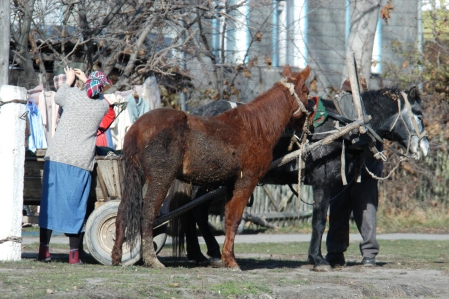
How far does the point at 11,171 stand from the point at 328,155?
3554 mm

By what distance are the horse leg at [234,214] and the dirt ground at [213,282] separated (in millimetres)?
216

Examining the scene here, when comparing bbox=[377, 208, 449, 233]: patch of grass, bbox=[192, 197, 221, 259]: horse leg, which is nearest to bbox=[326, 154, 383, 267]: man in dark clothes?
bbox=[192, 197, 221, 259]: horse leg

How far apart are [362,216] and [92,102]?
3.65m

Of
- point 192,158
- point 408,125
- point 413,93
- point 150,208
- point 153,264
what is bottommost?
point 153,264

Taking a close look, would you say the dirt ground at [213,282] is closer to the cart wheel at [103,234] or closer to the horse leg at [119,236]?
the horse leg at [119,236]

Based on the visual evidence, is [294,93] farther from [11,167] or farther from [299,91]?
[11,167]

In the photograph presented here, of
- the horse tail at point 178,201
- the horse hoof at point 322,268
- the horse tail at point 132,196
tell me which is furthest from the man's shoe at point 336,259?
the horse tail at point 132,196

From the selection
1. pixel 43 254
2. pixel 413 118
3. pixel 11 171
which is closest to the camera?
pixel 11 171

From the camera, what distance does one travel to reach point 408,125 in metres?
8.79

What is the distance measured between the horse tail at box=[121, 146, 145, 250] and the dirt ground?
14.1 inches

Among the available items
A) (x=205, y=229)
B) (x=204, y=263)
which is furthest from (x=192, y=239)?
(x=204, y=263)

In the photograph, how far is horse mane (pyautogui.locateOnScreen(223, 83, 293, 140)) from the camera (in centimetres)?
767

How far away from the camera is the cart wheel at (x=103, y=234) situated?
300 inches

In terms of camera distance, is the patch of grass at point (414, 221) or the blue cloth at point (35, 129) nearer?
the blue cloth at point (35, 129)
